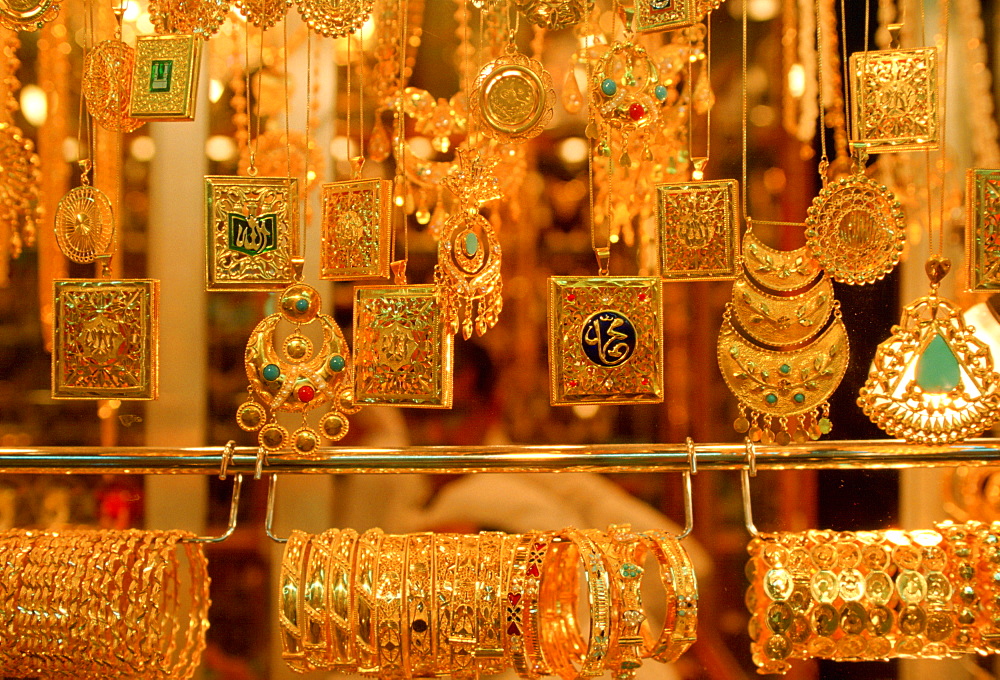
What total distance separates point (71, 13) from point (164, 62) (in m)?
0.26

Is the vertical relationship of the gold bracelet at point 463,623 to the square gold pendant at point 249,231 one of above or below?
below

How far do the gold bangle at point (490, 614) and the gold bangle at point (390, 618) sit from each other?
8 cm

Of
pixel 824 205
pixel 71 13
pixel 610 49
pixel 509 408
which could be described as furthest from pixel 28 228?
pixel 824 205

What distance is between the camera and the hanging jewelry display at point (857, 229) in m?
1.01

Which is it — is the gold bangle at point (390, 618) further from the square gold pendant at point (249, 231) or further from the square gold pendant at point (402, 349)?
the square gold pendant at point (249, 231)

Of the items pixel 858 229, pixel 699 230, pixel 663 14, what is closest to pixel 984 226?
pixel 858 229

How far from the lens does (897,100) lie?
0.98m

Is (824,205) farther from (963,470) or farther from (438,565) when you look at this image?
(438,565)

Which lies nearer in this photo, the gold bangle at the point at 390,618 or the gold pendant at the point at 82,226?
the gold bangle at the point at 390,618

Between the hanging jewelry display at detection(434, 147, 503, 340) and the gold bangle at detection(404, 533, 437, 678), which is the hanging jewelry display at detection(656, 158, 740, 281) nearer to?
the hanging jewelry display at detection(434, 147, 503, 340)

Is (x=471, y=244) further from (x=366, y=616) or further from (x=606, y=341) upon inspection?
(x=366, y=616)

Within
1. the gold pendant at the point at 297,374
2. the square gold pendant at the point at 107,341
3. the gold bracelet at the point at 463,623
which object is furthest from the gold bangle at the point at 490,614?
the square gold pendant at the point at 107,341

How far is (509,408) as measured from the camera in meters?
1.12

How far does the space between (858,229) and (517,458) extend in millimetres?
486
